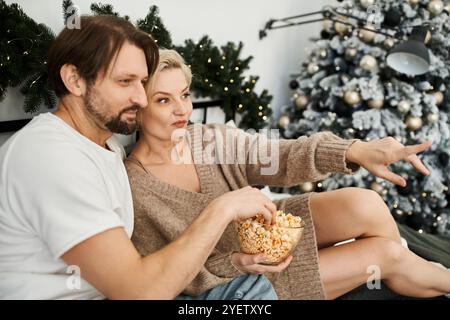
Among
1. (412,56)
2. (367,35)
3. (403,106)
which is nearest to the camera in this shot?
(412,56)

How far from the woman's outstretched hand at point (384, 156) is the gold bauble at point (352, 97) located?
1279 millimetres

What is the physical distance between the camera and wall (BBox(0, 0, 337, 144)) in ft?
4.81

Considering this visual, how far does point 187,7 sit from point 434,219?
1.85 metres

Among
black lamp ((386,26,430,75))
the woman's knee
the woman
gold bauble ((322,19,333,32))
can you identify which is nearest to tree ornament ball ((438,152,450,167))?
black lamp ((386,26,430,75))

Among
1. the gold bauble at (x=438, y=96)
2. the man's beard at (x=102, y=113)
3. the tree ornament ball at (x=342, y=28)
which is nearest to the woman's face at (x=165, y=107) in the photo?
the man's beard at (x=102, y=113)

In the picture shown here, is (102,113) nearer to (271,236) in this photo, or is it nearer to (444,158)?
(271,236)

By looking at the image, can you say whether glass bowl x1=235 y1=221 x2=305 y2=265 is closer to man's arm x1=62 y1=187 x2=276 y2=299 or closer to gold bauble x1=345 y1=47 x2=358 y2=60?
man's arm x1=62 y1=187 x2=276 y2=299

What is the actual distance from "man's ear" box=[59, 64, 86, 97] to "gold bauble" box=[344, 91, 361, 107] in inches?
69.2

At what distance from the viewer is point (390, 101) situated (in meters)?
2.53

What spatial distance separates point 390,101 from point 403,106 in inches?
3.4

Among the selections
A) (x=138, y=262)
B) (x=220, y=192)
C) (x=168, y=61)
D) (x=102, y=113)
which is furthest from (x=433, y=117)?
(x=138, y=262)

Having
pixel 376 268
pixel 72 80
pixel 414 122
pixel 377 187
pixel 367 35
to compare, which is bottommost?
pixel 377 187
